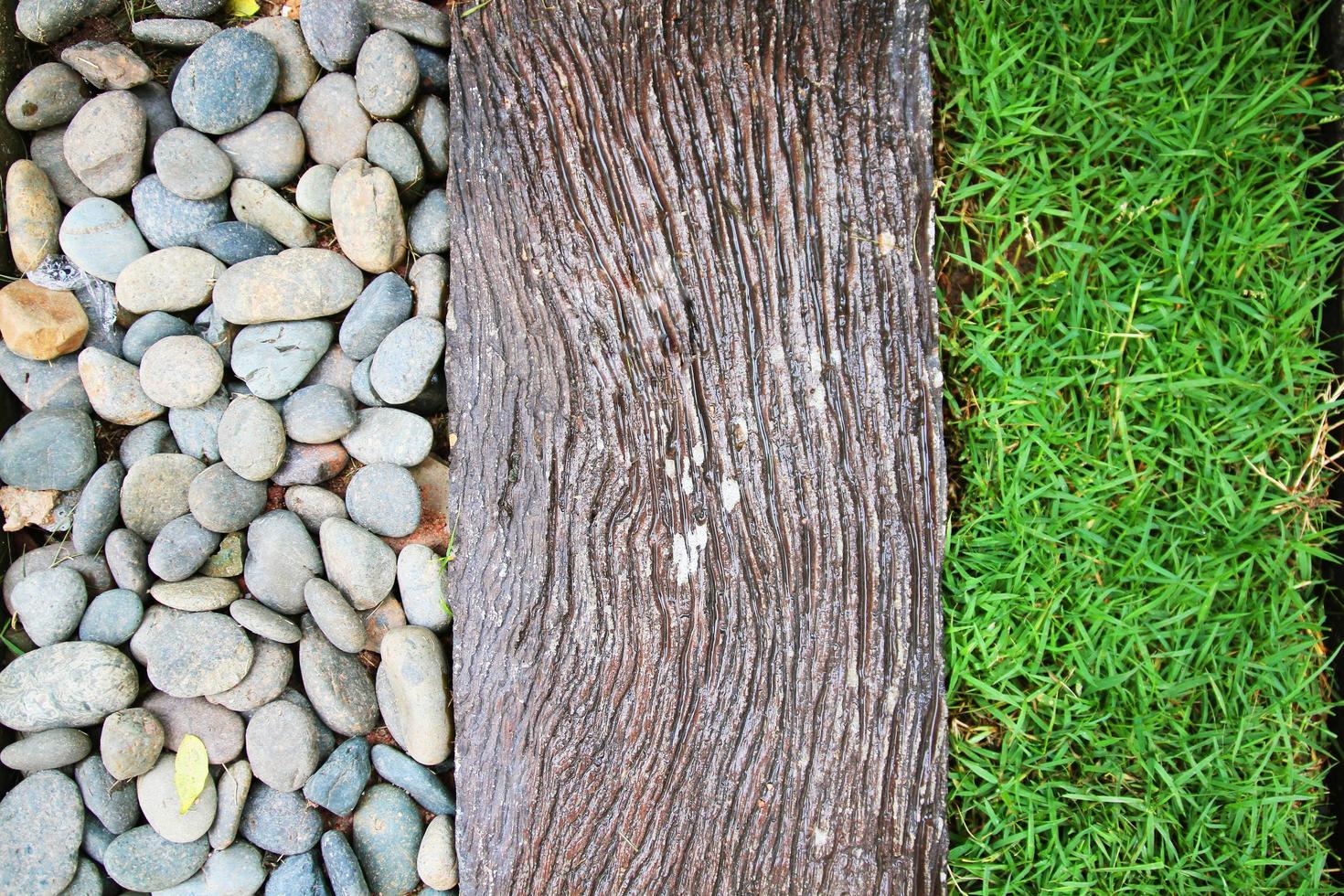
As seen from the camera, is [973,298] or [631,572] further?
[973,298]

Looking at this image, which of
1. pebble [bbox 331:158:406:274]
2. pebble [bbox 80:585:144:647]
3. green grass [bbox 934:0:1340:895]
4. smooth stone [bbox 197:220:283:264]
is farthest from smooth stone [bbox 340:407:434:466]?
green grass [bbox 934:0:1340:895]

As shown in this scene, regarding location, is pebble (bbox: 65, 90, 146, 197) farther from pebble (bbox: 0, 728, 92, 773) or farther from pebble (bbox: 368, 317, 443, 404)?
pebble (bbox: 0, 728, 92, 773)

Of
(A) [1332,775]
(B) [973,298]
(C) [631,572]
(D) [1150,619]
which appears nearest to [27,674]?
(C) [631,572]

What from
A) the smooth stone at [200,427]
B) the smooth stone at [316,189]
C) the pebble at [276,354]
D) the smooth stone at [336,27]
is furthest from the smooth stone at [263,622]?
the smooth stone at [336,27]

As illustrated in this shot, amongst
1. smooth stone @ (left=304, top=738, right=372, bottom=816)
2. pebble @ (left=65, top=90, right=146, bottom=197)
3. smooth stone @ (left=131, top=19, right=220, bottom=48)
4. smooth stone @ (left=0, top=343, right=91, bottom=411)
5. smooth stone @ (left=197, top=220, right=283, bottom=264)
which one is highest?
smooth stone @ (left=131, top=19, right=220, bottom=48)

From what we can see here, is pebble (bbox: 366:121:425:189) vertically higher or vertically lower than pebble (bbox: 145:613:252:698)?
higher

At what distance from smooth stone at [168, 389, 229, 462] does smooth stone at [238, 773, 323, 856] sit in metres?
0.84

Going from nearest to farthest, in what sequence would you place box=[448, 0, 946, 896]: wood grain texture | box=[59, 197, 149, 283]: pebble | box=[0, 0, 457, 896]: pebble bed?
box=[448, 0, 946, 896]: wood grain texture → box=[0, 0, 457, 896]: pebble bed → box=[59, 197, 149, 283]: pebble

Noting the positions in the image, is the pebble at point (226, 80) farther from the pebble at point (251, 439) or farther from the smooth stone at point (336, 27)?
the pebble at point (251, 439)

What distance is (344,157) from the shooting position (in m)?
2.11

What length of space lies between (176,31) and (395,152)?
64cm

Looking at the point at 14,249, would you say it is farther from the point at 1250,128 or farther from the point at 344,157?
the point at 1250,128

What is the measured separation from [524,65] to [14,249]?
137cm

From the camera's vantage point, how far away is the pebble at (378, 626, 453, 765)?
6.41 feet
